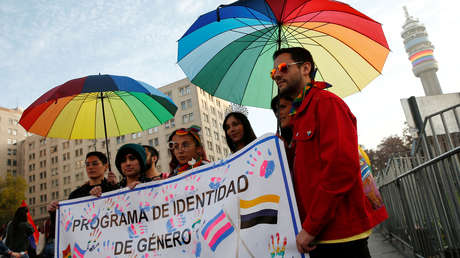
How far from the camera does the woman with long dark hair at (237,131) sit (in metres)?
3.75

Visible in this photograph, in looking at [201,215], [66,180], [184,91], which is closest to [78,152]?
[66,180]

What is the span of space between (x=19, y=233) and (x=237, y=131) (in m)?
6.59

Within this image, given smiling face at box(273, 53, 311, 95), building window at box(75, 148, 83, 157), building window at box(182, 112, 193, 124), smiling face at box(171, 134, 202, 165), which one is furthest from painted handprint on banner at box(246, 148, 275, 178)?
building window at box(75, 148, 83, 157)

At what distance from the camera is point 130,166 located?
3748 mm

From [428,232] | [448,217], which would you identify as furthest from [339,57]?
[428,232]

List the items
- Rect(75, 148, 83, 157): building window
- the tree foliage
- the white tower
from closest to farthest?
1. the tree foliage
2. Rect(75, 148, 83, 157): building window
3. the white tower

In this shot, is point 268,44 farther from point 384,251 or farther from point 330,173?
point 384,251

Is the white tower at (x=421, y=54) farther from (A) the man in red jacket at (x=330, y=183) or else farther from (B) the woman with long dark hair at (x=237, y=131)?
(A) the man in red jacket at (x=330, y=183)

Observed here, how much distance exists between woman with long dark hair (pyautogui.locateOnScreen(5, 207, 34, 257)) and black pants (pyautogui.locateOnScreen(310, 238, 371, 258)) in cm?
748

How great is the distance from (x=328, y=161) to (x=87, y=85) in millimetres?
3099

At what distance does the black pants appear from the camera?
6.52 feet

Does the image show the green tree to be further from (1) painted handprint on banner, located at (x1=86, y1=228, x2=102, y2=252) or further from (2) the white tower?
(2) the white tower

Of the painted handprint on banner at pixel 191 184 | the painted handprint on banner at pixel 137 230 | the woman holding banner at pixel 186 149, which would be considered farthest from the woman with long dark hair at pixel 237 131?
the painted handprint on banner at pixel 137 230

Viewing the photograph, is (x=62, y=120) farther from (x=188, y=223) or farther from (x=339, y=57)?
(x=339, y=57)
